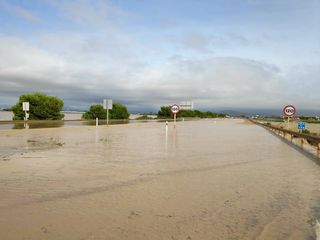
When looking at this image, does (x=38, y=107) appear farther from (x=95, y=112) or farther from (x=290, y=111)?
(x=290, y=111)

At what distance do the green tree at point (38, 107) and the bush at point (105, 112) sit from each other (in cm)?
1851

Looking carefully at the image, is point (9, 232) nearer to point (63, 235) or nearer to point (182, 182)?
point (63, 235)

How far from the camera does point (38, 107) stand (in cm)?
6322

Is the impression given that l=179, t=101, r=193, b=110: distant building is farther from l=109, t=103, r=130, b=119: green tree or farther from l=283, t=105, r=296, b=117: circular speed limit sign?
l=283, t=105, r=296, b=117: circular speed limit sign

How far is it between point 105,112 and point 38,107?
24187mm

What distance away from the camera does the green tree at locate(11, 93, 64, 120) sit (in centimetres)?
6259

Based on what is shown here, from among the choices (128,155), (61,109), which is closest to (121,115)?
(61,109)

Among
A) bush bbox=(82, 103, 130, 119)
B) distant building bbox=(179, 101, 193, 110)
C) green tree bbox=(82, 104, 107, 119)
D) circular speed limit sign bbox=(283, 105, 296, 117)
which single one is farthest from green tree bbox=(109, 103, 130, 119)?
circular speed limit sign bbox=(283, 105, 296, 117)

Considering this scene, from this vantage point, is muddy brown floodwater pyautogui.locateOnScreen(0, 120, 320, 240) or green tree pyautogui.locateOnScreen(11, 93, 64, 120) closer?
muddy brown floodwater pyautogui.locateOnScreen(0, 120, 320, 240)

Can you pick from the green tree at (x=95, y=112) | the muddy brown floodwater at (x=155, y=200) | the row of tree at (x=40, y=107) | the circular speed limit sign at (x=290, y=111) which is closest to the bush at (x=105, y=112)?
the green tree at (x=95, y=112)

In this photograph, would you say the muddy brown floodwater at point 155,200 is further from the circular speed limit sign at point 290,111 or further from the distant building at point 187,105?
the distant building at point 187,105

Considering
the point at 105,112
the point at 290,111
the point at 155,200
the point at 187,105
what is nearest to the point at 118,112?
the point at 105,112

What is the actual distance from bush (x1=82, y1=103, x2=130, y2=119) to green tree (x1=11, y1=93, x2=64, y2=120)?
60.7 feet

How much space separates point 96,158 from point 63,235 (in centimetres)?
842
